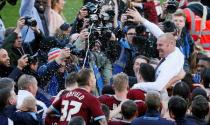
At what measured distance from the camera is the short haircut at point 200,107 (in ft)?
29.9

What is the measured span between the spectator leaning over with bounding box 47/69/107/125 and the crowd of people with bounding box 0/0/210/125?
0.04 ft

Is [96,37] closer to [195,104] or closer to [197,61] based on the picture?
[197,61]

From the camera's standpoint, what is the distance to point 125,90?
9.70 m

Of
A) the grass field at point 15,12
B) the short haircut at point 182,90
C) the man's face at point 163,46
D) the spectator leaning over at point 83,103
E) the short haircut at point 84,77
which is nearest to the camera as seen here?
the spectator leaning over at point 83,103

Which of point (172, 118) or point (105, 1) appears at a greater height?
point (105, 1)

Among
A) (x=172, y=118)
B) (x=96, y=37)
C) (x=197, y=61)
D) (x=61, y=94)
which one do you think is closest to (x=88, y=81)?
(x=61, y=94)

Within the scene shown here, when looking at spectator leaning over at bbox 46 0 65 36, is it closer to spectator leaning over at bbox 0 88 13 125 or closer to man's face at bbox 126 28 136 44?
man's face at bbox 126 28 136 44

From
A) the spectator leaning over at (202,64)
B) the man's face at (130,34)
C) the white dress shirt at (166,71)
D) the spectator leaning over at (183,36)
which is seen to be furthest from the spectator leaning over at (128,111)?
the spectator leaning over at (183,36)

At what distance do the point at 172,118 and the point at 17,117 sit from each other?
1.80 m

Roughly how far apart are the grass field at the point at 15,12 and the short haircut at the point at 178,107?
8485mm

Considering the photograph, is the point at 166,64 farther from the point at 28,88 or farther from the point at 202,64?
the point at 28,88

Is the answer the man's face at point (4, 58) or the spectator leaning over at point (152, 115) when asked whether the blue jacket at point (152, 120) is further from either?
the man's face at point (4, 58)

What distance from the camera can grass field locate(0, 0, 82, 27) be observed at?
17.3m

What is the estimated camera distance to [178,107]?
353 inches
